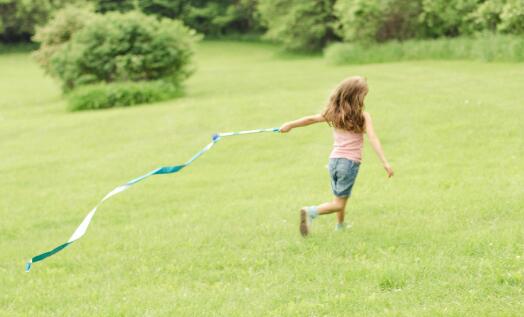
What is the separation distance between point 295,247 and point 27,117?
18678 millimetres

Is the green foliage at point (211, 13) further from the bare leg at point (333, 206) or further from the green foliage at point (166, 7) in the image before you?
the bare leg at point (333, 206)

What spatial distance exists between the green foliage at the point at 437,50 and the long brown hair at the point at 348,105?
20.6 metres

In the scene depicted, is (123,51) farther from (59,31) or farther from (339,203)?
(339,203)

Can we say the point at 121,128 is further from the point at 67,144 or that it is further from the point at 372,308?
the point at 372,308

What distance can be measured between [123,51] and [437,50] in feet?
46.0

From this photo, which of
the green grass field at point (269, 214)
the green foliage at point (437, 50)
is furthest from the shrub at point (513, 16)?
the green grass field at point (269, 214)

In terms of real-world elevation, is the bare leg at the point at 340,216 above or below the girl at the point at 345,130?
below

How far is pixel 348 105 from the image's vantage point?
746 centimetres

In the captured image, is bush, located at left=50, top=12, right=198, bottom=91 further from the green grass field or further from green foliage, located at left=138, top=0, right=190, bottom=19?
green foliage, located at left=138, top=0, right=190, bottom=19

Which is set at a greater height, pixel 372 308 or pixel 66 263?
pixel 372 308

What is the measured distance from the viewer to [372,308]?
575cm

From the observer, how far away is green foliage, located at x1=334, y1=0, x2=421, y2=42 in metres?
36.5

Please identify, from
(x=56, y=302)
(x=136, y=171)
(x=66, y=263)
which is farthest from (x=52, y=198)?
(x=56, y=302)

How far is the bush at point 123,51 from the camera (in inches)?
1048
